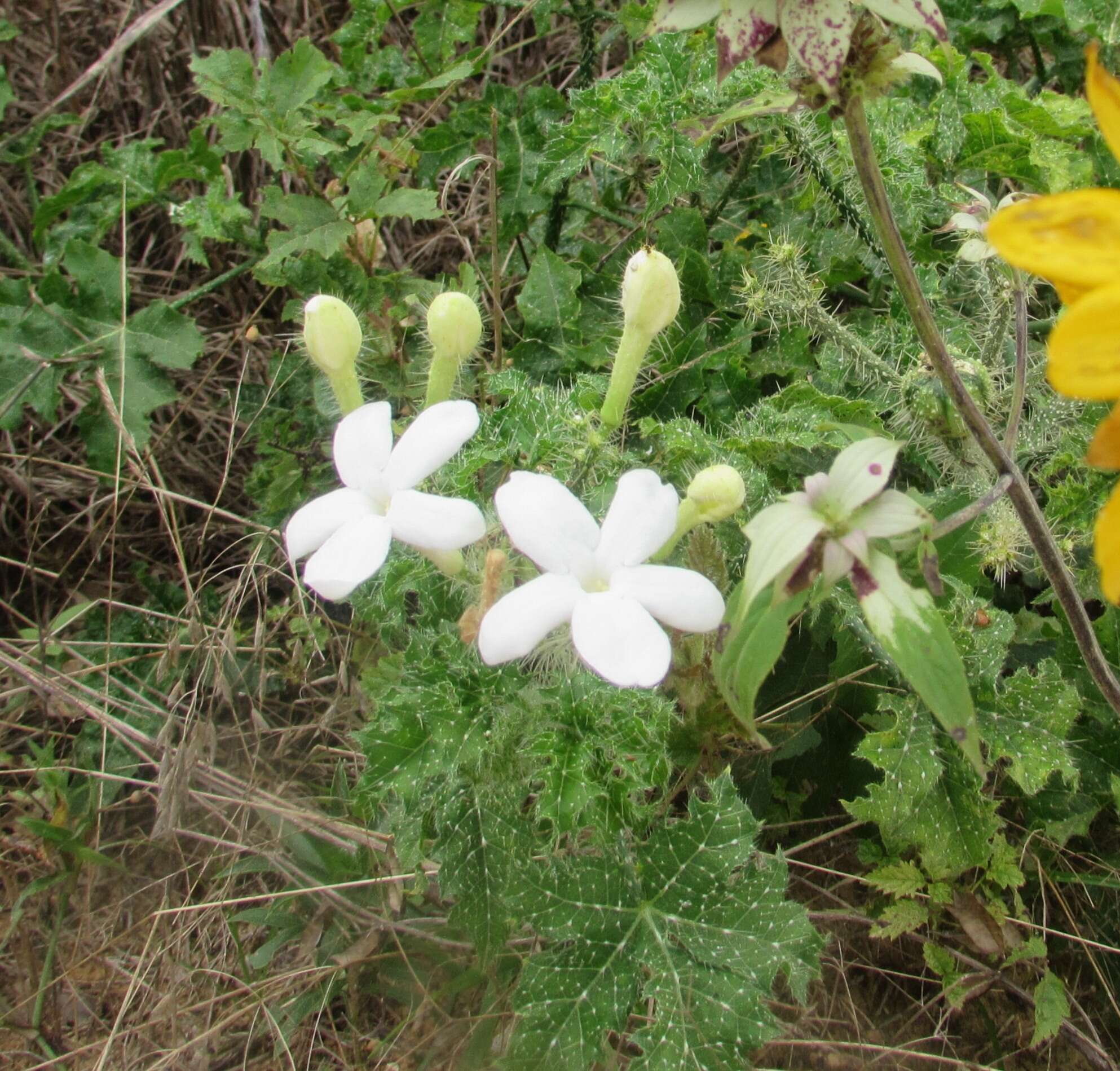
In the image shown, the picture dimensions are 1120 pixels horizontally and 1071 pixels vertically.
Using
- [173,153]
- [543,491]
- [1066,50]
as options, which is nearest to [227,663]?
[173,153]

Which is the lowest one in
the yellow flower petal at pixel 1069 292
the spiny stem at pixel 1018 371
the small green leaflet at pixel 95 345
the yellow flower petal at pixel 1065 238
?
the small green leaflet at pixel 95 345

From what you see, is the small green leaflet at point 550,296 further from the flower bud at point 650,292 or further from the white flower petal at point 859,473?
the white flower petal at point 859,473

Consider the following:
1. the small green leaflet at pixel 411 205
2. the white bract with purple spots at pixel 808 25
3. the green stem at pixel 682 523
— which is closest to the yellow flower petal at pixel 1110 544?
the white bract with purple spots at pixel 808 25

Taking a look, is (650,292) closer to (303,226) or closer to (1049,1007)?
(303,226)

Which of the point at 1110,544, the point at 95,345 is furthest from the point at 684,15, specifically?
the point at 95,345

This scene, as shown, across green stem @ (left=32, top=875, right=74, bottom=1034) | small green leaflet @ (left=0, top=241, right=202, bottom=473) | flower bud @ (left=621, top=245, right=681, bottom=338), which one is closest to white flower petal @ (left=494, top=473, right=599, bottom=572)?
flower bud @ (left=621, top=245, right=681, bottom=338)

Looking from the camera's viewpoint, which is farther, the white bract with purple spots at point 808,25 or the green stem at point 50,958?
the green stem at point 50,958

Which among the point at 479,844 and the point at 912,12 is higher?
the point at 912,12
